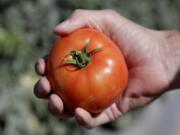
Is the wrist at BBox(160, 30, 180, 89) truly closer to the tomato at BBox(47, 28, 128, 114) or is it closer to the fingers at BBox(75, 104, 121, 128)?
the fingers at BBox(75, 104, 121, 128)

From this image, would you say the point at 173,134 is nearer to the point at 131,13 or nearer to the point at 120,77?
the point at 131,13

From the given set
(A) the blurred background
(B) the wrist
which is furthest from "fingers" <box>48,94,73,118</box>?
(A) the blurred background

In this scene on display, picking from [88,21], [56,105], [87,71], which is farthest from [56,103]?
[88,21]

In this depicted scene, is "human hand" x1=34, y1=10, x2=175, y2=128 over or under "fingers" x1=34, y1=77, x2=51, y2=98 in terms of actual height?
under

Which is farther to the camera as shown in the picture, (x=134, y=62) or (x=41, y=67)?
(x=134, y=62)

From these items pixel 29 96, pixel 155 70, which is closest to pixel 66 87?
pixel 155 70

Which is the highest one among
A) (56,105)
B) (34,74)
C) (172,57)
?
(56,105)

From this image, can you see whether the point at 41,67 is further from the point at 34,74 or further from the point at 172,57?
the point at 34,74
